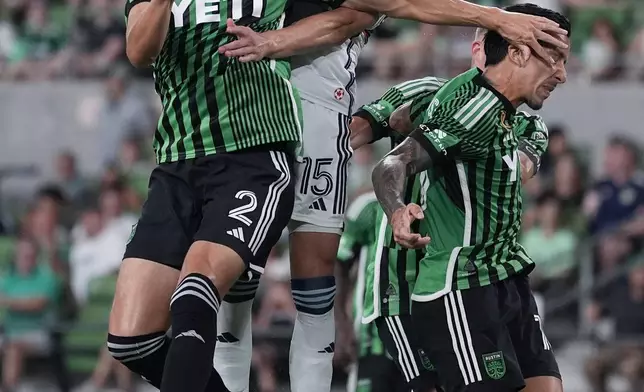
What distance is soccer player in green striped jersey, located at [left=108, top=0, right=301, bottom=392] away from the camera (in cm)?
505

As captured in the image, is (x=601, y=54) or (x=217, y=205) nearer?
(x=217, y=205)

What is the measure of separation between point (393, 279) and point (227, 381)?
79cm

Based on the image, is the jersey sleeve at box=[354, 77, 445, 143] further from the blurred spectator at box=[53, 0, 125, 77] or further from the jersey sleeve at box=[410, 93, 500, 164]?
the blurred spectator at box=[53, 0, 125, 77]

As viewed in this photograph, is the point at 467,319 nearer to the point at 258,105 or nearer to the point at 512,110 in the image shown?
the point at 512,110

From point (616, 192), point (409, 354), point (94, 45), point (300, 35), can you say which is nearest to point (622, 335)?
point (616, 192)

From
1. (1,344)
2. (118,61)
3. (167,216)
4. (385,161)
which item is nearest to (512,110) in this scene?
(385,161)

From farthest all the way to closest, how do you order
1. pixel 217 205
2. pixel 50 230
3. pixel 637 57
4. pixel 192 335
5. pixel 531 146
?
pixel 637 57 → pixel 50 230 → pixel 531 146 → pixel 217 205 → pixel 192 335

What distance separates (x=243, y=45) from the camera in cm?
519

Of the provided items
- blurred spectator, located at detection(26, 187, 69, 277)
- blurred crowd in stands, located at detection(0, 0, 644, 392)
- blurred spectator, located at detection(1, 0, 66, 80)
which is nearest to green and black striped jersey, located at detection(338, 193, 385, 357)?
blurred crowd in stands, located at detection(0, 0, 644, 392)

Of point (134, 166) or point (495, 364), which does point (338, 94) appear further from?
point (134, 166)

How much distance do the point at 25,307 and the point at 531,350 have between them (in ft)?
20.8

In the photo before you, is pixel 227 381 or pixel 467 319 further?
pixel 227 381

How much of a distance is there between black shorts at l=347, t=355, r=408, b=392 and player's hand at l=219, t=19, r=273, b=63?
2141 millimetres

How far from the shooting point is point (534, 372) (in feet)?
17.7
